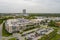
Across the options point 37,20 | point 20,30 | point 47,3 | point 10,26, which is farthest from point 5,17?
point 47,3

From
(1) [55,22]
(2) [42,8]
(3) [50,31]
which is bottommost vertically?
(3) [50,31]

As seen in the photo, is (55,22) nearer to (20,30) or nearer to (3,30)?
(20,30)

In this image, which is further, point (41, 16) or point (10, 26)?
point (41, 16)

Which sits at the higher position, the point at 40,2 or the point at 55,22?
the point at 40,2

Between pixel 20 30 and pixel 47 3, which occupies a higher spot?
pixel 47 3

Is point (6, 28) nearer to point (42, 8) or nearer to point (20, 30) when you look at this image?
point (20, 30)

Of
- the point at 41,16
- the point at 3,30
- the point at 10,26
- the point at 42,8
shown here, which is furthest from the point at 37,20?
the point at 3,30

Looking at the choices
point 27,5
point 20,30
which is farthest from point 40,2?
point 20,30

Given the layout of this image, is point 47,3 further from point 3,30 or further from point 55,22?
point 3,30
